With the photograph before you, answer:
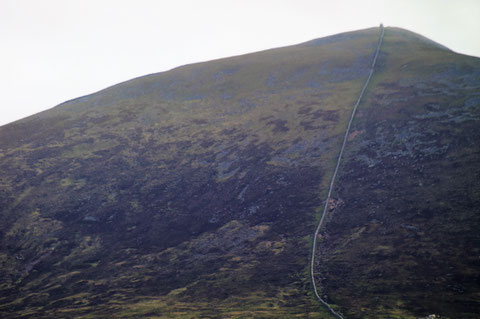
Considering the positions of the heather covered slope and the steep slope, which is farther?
the heather covered slope

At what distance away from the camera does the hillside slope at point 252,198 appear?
2266cm

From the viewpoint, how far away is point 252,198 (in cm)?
3669

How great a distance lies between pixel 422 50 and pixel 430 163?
134 ft

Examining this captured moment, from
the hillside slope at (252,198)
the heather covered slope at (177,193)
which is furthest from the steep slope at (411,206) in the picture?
the heather covered slope at (177,193)

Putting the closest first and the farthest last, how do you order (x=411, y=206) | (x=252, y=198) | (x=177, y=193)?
1. (x=411, y=206)
2. (x=252, y=198)
3. (x=177, y=193)

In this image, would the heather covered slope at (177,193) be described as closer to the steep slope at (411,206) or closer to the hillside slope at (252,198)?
the hillside slope at (252,198)

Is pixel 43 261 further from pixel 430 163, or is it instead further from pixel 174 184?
pixel 430 163

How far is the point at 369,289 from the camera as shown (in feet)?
69.3

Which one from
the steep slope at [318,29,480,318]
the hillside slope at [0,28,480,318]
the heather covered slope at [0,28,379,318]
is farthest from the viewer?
the heather covered slope at [0,28,379,318]

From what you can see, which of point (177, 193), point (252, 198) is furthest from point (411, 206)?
point (177, 193)

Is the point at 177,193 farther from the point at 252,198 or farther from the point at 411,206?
the point at 411,206

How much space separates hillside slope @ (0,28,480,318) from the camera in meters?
22.7

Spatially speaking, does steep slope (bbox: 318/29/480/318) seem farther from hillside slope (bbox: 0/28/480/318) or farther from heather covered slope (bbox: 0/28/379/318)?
heather covered slope (bbox: 0/28/379/318)

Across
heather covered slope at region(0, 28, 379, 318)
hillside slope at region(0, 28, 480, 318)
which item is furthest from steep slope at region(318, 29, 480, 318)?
heather covered slope at region(0, 28, 379, 318)
